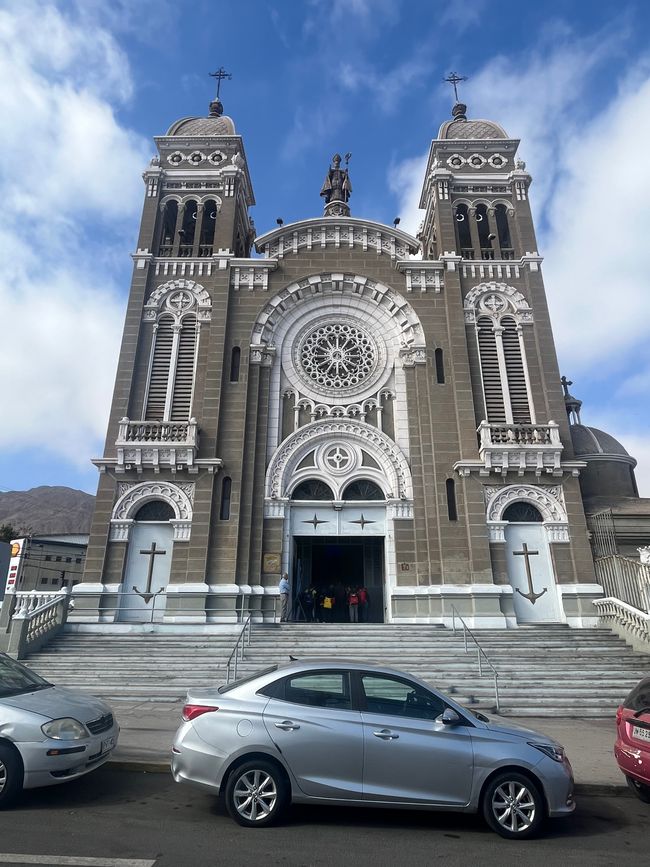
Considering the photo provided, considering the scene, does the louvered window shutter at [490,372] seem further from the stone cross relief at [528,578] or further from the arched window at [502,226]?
the stone cross relief at [528,578]

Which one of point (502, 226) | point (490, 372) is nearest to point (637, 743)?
point (490, 372)

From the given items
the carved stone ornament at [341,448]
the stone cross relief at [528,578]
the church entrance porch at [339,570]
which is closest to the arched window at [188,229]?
the carved stone ornament at [341,448]

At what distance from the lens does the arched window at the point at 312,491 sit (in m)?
21.6

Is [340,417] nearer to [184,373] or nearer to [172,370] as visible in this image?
[184,373]

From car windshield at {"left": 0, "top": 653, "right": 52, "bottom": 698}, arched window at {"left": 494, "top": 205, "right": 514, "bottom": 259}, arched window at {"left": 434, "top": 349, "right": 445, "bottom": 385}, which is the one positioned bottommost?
car windshield at {"left": 0, "top": 653, "right": 52, "bottom": 698}

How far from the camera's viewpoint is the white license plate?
692 centimetres

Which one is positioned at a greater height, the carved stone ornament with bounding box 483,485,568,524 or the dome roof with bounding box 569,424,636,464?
the dome roof with bounding box 569,424,636,464

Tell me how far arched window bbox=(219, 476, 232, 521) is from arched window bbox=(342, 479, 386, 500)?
4390mm

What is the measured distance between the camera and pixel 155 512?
20.6 metres

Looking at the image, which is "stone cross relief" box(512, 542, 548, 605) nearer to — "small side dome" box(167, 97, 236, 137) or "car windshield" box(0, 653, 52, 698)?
"car windshield" box(0, 653, 52, 698)

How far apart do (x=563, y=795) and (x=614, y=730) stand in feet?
20.7

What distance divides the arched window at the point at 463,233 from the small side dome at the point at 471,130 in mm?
4257

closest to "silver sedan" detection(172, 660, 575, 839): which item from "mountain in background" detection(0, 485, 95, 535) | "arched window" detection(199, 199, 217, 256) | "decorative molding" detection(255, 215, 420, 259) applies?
"decorative molding" detection(255, 215, 420, 259)

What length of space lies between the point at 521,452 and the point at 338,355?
8.46 m
